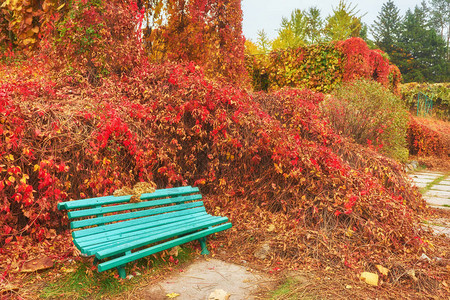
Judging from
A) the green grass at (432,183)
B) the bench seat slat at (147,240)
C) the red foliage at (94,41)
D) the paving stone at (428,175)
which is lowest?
the paving stone at (428,175)

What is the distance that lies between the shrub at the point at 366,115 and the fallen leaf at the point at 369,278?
388cm

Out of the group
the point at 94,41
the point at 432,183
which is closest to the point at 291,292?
the point at 94,41

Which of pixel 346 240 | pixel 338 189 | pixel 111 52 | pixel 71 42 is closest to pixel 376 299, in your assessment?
pixel 346 240

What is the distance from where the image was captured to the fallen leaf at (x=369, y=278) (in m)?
3.08

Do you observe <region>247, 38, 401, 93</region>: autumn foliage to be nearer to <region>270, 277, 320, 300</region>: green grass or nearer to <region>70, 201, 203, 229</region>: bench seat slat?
<region>70, 201, 203, 229</region>: bench seat slat

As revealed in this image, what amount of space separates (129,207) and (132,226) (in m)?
0.17

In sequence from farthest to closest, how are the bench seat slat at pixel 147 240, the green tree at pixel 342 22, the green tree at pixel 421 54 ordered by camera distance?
1. the green tree at pixel 421 54
2. the green tree at pixel 342 22
3. the bench seat slat at pixel 147 240

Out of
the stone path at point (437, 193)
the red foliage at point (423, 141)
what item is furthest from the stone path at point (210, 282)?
the red foliage at point (423, 141)

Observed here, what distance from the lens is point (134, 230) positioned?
10.4 ft

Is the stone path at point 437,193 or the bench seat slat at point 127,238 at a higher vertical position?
the bench seat slat at point 127,238

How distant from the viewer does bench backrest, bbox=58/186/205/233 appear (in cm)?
289

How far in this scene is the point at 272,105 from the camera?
5.59 m

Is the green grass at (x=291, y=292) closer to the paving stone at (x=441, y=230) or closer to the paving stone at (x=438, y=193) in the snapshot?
the paving stone at (x=441, y=230)

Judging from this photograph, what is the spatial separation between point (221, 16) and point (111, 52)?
2882 millimetres
